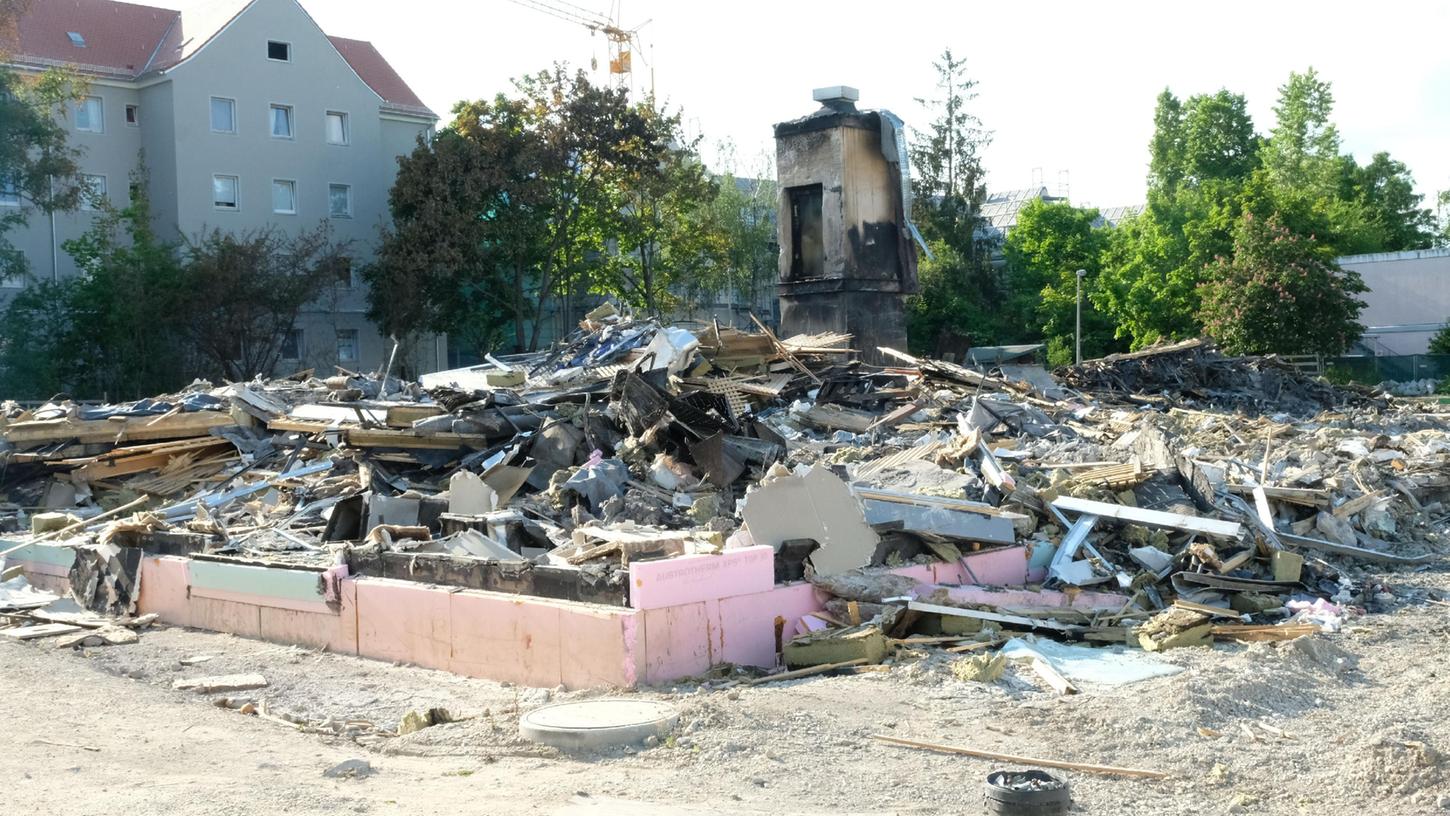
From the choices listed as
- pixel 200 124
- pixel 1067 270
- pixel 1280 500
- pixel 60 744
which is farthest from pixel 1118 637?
pixel 1067 270

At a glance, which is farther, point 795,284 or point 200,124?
point 200,124

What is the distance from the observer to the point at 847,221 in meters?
19.1

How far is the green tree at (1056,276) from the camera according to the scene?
51719 millimetres

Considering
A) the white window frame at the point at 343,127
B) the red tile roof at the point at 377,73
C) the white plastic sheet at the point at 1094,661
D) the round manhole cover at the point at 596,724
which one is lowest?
the white plastic sheet at the point at 1094,661

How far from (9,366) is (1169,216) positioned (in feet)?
137

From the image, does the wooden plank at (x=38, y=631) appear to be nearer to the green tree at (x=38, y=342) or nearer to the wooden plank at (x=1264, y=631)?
the wooden plank at (x=1264, y=631)

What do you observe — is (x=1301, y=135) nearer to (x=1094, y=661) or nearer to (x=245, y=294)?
(x=245, y=294)

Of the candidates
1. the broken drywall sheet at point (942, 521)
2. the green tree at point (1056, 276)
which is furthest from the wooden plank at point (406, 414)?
the green tree at point (1056, 276)

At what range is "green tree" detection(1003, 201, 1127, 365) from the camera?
5172cm

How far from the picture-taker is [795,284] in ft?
64.4

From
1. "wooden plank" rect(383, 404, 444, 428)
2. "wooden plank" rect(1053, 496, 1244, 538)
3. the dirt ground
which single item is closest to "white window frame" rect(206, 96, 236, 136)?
"wooden plank" rect(383, 404, 444, 428)

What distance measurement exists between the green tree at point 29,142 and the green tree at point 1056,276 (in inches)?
1370

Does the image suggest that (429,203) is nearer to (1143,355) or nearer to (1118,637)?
(1143,355)

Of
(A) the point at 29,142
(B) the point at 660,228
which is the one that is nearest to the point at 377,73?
(B) the point at 660,228
